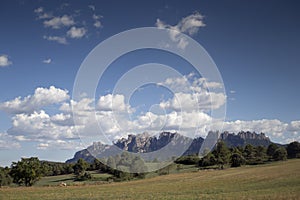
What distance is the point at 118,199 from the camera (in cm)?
3503

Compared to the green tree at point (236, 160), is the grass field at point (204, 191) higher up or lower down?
lower down

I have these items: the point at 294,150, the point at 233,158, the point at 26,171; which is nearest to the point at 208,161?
the point at 233,158

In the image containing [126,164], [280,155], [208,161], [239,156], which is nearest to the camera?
[126,164]

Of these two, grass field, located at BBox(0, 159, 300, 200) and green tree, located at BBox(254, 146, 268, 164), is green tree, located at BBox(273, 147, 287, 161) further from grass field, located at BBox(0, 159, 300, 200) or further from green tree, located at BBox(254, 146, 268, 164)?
grass field, located at BBox(0, 159, 300, 200)

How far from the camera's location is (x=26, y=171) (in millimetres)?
86562

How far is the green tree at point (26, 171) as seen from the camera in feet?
285

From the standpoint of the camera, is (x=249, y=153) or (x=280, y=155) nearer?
(x=280, y=155)

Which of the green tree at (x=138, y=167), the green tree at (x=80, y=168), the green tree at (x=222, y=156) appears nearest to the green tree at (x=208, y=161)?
the green tree at (x=222, y=156)

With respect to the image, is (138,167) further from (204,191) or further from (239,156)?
(204,191)

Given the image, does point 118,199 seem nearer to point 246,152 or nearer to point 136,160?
point 136,160

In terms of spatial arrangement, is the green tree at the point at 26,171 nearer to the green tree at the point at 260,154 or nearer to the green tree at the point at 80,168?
the green tree at the point at 80,168

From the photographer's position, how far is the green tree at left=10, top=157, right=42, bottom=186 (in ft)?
285

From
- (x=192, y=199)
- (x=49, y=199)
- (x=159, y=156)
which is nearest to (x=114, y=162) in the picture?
(x=159, y=156)

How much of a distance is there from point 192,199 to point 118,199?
324 inches
